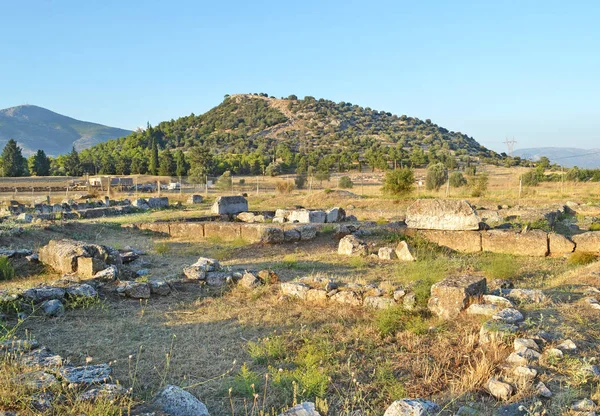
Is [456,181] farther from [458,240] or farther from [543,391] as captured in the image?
[543,391]

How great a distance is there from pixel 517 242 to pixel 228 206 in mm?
11990

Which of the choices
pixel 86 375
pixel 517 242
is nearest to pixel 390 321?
pixel 86 375

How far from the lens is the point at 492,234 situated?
12.0 metres

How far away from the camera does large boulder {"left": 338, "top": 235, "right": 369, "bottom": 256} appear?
11773mm

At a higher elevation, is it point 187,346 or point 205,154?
point 205,154

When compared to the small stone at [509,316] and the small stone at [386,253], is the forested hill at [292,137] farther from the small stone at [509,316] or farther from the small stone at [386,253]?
the small stone at [509,316]

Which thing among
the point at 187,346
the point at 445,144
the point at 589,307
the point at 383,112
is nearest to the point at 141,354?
the point at 187,346

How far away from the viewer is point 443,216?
12641 mm

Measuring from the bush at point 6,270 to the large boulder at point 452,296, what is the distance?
805cm

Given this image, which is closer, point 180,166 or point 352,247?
point 352,247

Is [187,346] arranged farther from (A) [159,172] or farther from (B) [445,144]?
(B) [445,144]

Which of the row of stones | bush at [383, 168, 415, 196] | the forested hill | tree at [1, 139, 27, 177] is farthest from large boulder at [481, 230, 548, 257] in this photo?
tree at [1, 139, 27, 177]

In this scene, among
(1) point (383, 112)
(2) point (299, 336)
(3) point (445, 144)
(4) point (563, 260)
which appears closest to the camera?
(2) point (299, 336)

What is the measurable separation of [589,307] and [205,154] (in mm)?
57249
